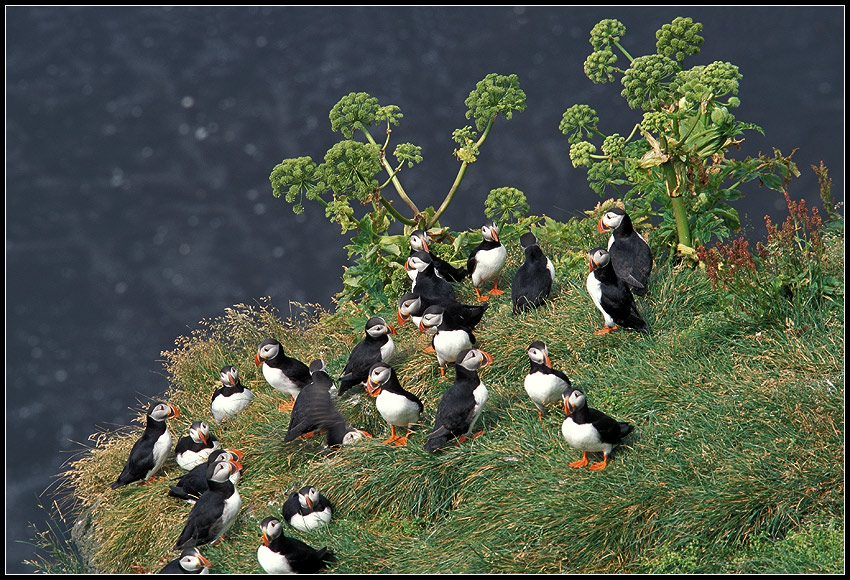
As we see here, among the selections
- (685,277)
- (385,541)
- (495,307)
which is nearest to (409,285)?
(495,307)

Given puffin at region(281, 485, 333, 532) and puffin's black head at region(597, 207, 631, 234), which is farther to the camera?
puffin's black head at region(597, 207, 631, 234)

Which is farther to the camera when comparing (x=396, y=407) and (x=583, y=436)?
(x=396, y=407)

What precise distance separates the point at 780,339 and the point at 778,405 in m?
0.95

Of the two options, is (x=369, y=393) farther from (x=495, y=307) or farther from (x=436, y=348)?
(x=495, y=307)

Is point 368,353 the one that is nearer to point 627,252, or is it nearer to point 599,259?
point 599,259

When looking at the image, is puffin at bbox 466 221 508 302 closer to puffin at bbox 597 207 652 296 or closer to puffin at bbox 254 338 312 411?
puffin at bbox 597 207 652 296

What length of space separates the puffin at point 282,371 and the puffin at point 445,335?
127cm

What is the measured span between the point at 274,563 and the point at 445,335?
2261 mm

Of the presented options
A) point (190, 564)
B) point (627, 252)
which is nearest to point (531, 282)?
point (627, 252)

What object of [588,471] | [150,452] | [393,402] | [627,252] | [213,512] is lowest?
[150,452]

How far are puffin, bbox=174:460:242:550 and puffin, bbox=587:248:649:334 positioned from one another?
10.3 ft

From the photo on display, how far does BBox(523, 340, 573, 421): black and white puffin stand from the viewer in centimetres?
680

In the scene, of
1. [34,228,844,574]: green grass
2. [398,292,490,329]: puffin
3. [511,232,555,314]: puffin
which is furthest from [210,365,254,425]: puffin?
[511,232,555,314]: puffin

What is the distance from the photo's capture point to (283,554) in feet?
20.7
